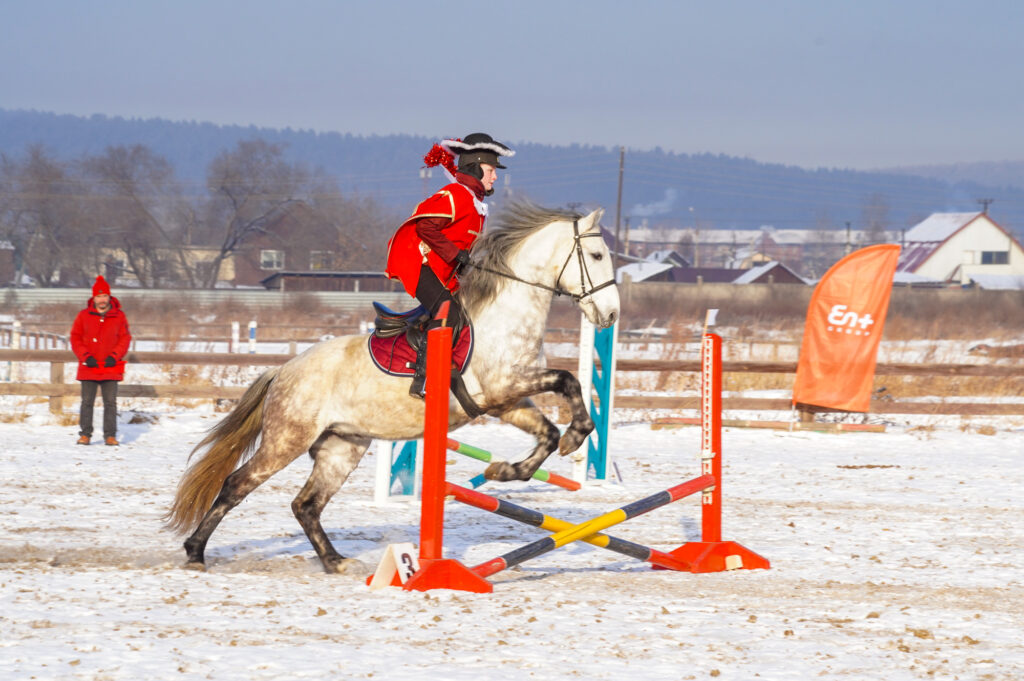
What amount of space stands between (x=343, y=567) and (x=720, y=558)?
79.4 inches

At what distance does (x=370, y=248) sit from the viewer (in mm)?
59188

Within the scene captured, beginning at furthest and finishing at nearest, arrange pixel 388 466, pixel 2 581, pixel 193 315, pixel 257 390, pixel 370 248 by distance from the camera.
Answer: pixel 370 248
pixel 193 315
pixel 388 466
pixel 257 390
pixel 2 581

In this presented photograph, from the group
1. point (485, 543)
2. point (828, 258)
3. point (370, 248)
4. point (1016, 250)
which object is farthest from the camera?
point (828, 258)

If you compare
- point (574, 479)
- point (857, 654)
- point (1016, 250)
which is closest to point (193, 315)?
point (574, 479)

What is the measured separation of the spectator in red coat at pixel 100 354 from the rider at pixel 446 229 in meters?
6.63

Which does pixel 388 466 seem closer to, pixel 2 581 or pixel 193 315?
pixel 2 581

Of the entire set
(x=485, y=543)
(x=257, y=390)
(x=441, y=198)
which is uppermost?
(x=441, y=198)

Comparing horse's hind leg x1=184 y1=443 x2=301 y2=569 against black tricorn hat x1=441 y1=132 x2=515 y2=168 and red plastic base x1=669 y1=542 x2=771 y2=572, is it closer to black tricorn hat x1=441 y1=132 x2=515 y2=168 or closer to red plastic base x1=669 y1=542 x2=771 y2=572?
black tricorn hat x1=441 y1=132 x2=515 y2=168

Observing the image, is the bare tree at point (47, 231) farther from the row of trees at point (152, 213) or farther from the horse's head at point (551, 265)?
the horse's head at point (551, 265)

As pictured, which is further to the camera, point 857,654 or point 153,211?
point 153,211

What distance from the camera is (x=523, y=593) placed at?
17.7 ft

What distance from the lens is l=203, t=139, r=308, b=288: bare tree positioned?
59.2m

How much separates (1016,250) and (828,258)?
147 feet

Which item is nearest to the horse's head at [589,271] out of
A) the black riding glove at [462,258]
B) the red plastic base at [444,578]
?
the black riding glove at [462,258]
